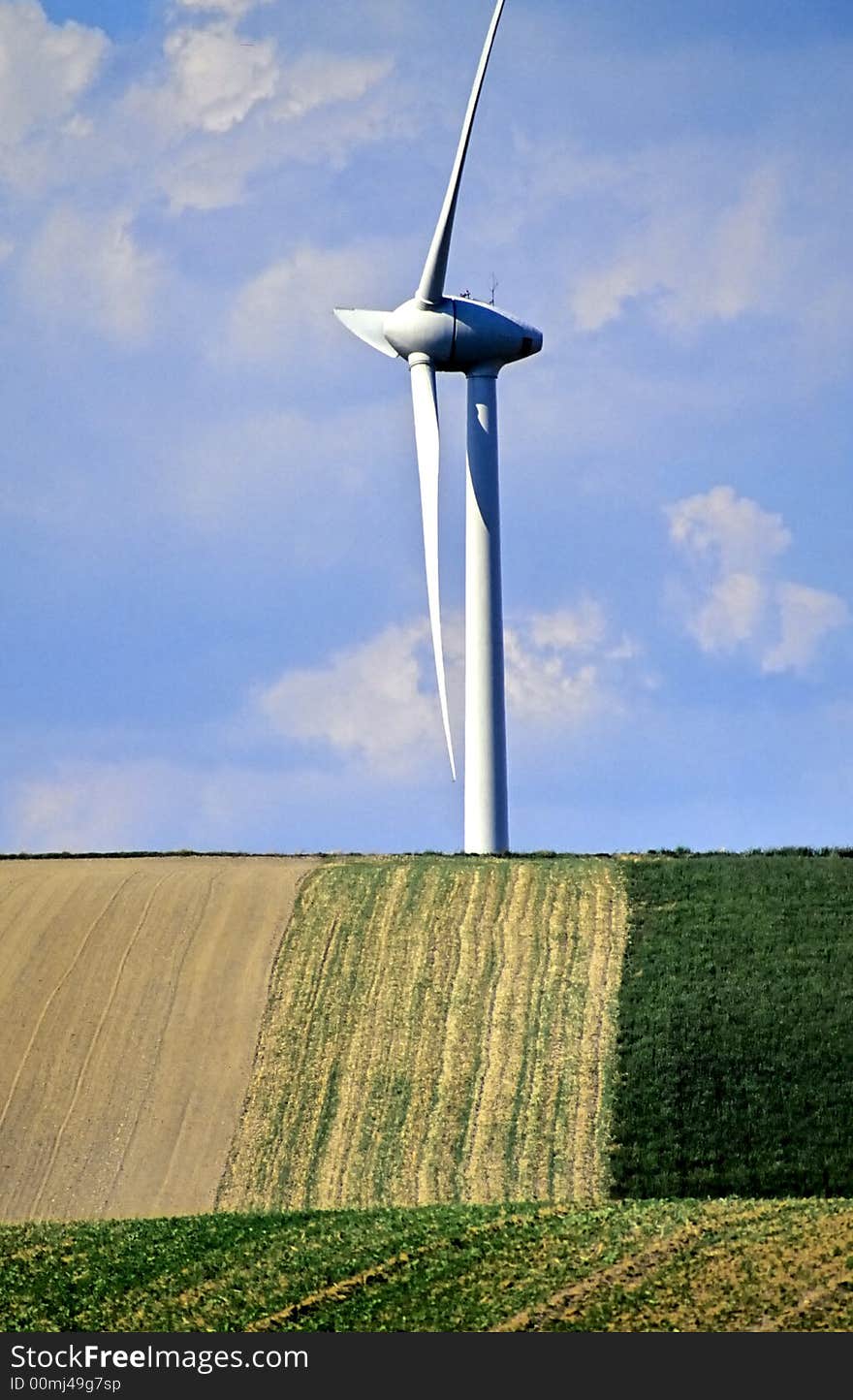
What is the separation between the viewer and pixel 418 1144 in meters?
38.0

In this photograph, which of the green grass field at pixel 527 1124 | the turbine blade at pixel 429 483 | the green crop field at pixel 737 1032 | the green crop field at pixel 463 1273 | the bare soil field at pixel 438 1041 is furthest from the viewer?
the turbine blade at pixel 429 483

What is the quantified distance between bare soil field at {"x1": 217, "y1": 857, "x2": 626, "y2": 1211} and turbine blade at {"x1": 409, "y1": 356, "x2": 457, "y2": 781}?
412 centimetres

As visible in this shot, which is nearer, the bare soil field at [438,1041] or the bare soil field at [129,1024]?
the bare soil field at [438,1041]

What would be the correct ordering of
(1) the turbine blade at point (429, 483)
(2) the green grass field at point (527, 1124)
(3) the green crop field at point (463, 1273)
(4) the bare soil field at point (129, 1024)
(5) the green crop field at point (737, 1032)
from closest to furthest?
(3) the green crop field at point (463, 1273) → (2) the green grass field at point (527, 1124) → (5) the green crop field at point (737, 1032) → (4) the bare soil field at point (129, 1024) → (1) the turbine blade at point (429, 483)

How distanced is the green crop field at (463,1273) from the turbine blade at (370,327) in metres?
29.2

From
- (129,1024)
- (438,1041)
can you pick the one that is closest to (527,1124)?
(438,1041)

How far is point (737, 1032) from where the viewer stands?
40.8 metres

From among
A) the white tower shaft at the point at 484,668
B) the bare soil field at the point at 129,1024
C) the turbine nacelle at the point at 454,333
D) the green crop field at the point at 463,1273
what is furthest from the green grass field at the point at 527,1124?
the turbine nacelle at the point at 454,333

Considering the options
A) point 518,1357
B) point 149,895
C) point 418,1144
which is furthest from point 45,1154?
point 518,1357

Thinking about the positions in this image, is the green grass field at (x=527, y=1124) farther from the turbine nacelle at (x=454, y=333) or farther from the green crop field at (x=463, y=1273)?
the turbine nacelle at (x=454, y=333)

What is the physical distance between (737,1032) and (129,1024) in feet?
43.7

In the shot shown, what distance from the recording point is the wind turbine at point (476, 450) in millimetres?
51438

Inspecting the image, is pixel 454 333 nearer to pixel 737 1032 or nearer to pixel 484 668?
pixel 484 668

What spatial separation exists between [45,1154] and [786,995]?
1593cm
